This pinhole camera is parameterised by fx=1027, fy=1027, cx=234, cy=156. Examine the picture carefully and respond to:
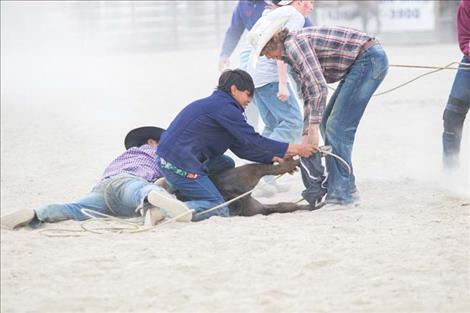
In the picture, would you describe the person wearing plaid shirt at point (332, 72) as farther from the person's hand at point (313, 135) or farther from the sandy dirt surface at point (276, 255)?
the sandy dirt surface at point (276, 255)

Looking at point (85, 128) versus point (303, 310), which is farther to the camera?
point (85, 128)

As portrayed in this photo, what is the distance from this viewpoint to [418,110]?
40.0 feet

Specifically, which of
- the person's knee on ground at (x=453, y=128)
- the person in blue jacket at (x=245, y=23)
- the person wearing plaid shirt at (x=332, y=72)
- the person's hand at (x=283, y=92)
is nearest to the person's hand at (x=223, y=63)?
the person in blue jacket at (x=245, y=23)

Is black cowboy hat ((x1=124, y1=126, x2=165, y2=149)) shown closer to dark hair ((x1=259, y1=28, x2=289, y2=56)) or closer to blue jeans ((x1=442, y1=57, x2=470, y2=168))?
dark hair ((x1=259, y1=28, x2=289, y2=56))

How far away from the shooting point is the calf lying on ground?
20.8 ft

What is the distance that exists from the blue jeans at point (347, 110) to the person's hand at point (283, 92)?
95 centimetres

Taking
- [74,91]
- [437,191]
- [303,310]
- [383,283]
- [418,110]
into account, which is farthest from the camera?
[74,91]

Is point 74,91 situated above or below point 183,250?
below

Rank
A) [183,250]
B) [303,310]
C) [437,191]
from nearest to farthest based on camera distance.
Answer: [303,310] < [183,250] < [437,191]

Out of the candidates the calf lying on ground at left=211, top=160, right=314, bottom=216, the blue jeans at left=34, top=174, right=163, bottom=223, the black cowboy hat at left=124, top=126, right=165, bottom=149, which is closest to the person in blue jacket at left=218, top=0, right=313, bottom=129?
the black cowboy hat at left=124, top=126, right=165, bottom=149

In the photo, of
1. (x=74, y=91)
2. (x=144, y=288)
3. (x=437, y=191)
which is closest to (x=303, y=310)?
(x=144, y=288)

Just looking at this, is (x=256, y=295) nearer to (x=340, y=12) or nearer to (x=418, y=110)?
(x=418, y=110)

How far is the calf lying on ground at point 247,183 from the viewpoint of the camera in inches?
249

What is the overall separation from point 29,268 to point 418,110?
→ 8.12 metres
